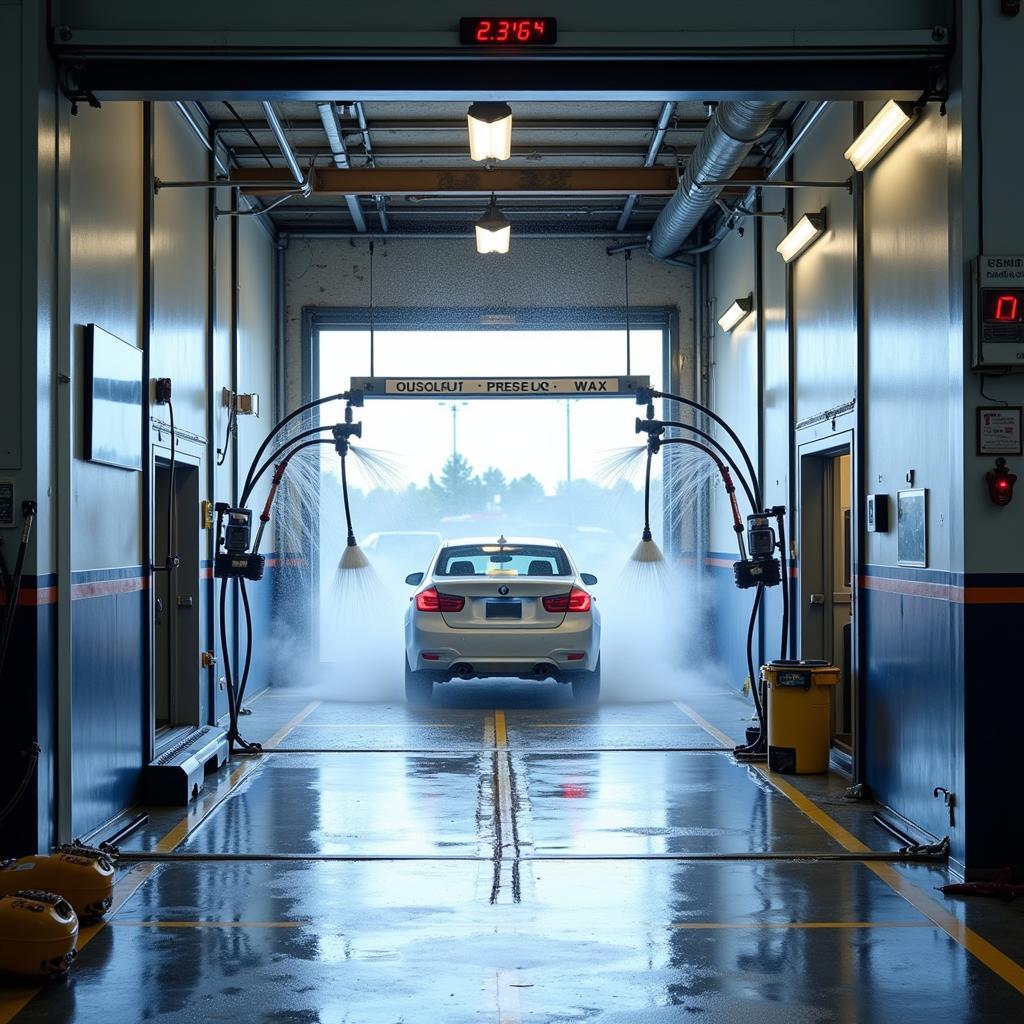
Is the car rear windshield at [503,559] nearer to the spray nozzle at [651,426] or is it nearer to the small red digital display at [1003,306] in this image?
the spray nozzle at [651,426]

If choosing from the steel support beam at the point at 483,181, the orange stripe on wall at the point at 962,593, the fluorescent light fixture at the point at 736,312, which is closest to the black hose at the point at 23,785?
the orange stripe on wall at the point at 962,593

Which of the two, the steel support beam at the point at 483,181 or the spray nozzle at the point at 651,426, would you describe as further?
the steel support beam at the point at 483,181

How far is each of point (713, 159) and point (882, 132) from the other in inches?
134

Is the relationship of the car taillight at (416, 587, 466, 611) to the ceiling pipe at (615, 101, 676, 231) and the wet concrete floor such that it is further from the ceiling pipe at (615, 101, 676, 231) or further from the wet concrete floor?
the ceiling pipe at (615, 101, 676, 231)

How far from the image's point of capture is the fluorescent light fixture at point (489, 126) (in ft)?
28.9

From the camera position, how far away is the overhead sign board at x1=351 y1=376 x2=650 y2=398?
519 inches

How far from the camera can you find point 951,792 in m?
6.79

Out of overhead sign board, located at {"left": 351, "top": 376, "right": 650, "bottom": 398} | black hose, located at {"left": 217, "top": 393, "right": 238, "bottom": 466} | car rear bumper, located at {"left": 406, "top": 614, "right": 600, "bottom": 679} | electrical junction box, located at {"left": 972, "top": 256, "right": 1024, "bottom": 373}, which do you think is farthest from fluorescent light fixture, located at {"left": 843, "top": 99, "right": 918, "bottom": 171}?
black hose, located at {"left": 217, "top": 393, "right": 238, "bottom": 466}

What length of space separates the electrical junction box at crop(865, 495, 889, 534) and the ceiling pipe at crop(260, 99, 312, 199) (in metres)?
5.34

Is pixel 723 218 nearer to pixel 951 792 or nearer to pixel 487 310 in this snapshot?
pixel 487 310

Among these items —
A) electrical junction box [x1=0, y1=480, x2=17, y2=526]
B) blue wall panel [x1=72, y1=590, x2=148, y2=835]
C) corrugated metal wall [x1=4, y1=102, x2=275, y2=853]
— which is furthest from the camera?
blue wall panel [x1=72, y1=590, x2=148, y2=835]

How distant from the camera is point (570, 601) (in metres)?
12.3

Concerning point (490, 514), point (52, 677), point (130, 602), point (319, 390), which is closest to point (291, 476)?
point (319, 390)

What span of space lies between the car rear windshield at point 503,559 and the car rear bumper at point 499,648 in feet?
2.23
